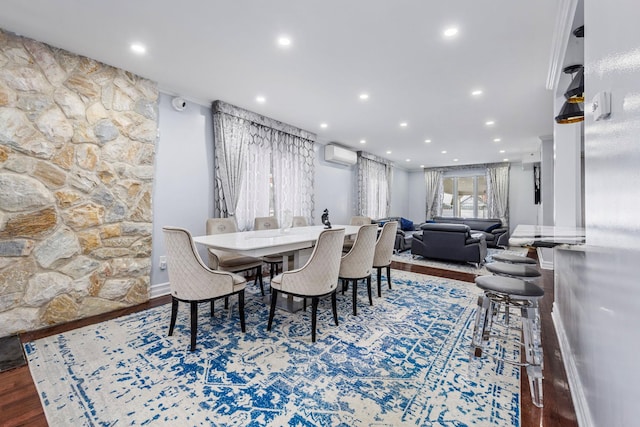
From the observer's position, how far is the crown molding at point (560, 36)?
6.12 ft

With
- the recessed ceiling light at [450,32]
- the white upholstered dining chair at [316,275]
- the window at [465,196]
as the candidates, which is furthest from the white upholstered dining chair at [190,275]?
the window at [465,196]

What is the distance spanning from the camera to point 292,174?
16.7 feet

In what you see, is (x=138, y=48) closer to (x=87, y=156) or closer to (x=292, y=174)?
(x=87, y=156)

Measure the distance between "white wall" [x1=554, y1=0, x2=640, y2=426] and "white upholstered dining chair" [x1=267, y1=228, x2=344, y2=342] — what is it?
1.49 m

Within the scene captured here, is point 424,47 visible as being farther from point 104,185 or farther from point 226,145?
point 104,185

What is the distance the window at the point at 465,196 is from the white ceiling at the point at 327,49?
5.50 metres

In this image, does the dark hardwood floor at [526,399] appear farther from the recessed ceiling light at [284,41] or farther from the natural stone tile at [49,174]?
the recessed ceiling light at [284,41]

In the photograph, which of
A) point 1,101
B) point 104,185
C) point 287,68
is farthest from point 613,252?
point 1,101

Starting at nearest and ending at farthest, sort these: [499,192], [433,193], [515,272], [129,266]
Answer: [515,272]
[129,266]
[499,192]
[433,193]

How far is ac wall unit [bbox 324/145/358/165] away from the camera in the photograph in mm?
5949

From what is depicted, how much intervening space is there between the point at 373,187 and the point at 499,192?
421cm

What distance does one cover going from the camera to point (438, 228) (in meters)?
5.23

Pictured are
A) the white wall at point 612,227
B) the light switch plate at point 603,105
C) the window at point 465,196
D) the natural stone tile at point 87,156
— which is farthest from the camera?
the window at point 465,196

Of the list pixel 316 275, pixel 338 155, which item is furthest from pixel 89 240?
pixel 338 155
